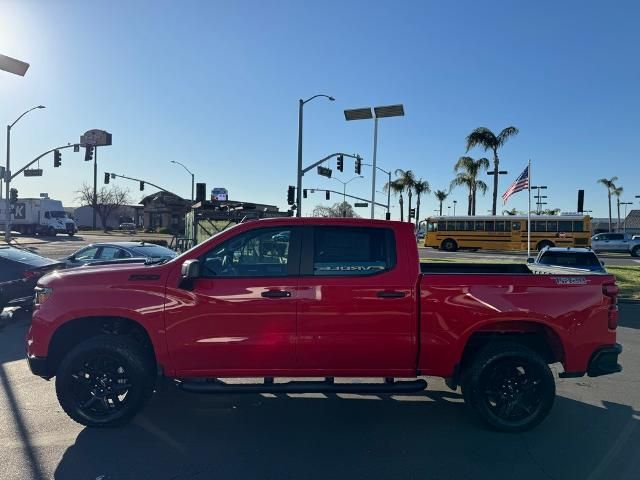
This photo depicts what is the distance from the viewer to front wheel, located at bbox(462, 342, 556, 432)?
4.63 metres

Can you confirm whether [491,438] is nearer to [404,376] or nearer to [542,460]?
[542,460]

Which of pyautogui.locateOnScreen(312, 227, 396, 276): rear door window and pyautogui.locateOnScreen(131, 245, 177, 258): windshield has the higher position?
pyautogui.locateOnScreen(312, 227, 396, 276): rear door window

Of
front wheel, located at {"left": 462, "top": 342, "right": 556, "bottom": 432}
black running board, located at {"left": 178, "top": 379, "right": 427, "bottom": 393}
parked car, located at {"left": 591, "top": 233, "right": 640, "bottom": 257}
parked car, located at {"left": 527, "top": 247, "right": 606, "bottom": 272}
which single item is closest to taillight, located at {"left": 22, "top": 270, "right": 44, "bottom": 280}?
black running board, located at {"left": 178, "top": 379, "right": 427, "bottom": 393}

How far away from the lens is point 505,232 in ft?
126

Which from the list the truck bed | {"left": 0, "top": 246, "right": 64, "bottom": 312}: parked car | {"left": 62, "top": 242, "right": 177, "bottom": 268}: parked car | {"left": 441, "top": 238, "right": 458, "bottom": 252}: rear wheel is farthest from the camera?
{"left": 441, "top": 238, "right": 458, "bottom": 252}: rear wheel

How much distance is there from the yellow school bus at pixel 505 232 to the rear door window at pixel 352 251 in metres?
32.9

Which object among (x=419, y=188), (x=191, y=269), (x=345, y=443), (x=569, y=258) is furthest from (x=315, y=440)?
(x=419, y=188)

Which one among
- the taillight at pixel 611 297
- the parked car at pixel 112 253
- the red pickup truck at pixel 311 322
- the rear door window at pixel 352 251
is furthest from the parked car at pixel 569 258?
the rear door window at pixel 352 251

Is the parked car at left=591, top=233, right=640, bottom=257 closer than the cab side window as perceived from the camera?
No

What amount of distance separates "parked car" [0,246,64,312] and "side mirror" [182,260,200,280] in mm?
6061

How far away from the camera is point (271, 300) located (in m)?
4.47

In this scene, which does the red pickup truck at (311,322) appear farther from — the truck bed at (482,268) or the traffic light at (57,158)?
the traffic light at (57,158)

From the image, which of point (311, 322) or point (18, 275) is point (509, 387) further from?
point (18, 275)

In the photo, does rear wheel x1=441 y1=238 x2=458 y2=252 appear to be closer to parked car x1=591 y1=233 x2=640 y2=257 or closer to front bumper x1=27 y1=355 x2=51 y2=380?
parked car x1=591 y1=233 x2=640 y2=257
